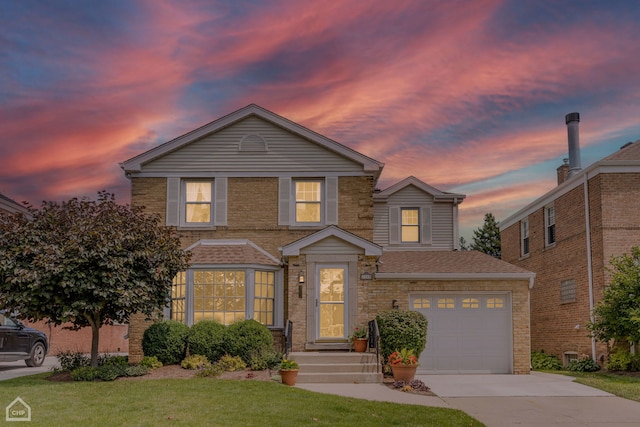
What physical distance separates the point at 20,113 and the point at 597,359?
18.7 meters

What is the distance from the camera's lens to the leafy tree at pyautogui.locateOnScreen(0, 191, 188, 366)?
15172mm

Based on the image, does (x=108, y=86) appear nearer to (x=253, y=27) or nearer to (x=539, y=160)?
(x=253, y=27)

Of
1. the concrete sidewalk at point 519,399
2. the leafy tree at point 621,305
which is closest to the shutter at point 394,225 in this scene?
the leafy tree at point 621,305

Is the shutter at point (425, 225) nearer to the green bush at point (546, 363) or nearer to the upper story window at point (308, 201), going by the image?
the upper story window at point (308, 201)

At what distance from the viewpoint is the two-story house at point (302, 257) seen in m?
18.8

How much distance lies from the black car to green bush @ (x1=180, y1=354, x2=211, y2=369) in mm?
4830

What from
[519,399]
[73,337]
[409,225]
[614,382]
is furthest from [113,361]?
[73,337]

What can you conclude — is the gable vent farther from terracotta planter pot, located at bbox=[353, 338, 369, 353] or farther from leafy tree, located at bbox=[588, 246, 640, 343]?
leafy tree, located at bbox=[588, 246, 640, 343]

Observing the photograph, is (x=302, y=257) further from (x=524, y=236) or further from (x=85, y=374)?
(x=524, y=236)

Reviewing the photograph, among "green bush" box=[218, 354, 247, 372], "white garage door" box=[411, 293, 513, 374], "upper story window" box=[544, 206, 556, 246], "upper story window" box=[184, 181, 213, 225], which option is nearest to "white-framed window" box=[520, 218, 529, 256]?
"upper story window" box=[544, 206, 556, 246]

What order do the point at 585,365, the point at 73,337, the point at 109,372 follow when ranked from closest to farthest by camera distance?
the point at 109,372 → the point at 585,365 → the point at 73,337

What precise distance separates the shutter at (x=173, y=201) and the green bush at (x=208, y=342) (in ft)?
13.5

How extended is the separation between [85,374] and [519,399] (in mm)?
9457

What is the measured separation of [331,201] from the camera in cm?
2098
